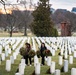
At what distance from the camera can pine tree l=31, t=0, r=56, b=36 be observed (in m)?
60.7

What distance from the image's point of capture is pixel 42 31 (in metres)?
60.9

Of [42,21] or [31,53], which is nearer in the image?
[31,53]

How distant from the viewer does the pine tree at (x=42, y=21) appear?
2388 inches

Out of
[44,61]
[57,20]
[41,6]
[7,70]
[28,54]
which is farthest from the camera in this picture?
[57,20]

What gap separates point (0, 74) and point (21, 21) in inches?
3199

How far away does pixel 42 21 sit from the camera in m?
60.9

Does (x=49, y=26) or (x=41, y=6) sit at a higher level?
(x=41, y=6)

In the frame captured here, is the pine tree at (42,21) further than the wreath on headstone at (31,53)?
Yes

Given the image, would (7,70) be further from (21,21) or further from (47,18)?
(21,21)

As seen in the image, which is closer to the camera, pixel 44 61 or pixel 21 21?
pixel 44 61

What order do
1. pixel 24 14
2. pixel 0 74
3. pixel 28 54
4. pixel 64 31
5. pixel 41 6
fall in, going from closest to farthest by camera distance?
pixel 0 74, pixel 28 54, pixel 41 6, pixel 64 31, pixel 24 14

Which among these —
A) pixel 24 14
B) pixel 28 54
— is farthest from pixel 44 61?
pixel 24 14

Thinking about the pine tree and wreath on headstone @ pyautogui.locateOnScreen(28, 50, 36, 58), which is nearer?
wreath on headstone @ pyautogui.locateOnScreen(28, 50, 36, 58)

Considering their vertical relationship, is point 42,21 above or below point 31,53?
above
